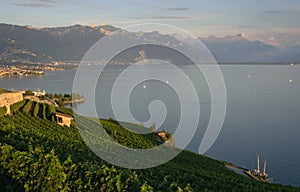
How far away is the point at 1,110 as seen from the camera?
881 inches

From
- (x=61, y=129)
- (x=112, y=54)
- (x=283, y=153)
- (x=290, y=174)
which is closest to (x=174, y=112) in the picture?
(x=283, y=153)

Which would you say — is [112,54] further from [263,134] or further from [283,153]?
[263,134]

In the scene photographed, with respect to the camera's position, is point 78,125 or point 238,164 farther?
point 238,164

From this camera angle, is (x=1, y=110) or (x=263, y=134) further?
(x=263, y=134)

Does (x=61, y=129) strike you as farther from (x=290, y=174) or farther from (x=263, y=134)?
(x=263, y=134)

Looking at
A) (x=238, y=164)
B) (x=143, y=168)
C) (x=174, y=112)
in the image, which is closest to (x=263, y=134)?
(x=238, y=164)

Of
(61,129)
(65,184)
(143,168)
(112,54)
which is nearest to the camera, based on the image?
(65,184)

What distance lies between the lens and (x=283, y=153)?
96.1 ft

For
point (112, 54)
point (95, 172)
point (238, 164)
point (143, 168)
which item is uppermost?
point (112, 54)

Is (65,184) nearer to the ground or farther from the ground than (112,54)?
nearer to the ground

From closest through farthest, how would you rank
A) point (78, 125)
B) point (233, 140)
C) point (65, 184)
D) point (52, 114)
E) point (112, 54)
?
point (65, 184) → point (112, 54) → point (78, 125) → point (52, 114) → point (233, 140)

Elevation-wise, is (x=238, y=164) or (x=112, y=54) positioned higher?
(x=112, y=54)

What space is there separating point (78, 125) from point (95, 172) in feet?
49.6

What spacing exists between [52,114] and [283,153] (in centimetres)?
2027
